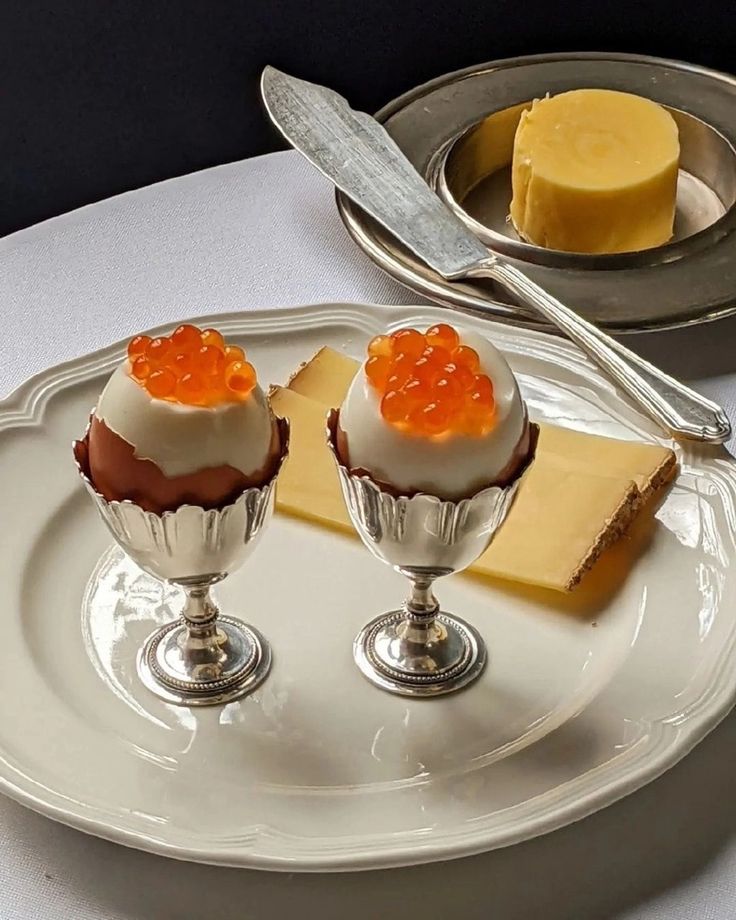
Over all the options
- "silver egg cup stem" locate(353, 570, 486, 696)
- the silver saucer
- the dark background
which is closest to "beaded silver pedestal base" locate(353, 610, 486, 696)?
"silver egg cup stem" locate(353, 570, 486, 696)

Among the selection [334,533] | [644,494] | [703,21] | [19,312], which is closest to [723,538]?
[644,494]

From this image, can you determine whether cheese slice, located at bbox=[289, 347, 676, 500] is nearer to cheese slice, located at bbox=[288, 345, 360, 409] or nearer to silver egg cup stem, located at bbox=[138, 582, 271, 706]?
cheese slice, located at bbox=[288, 345, 360, 409]

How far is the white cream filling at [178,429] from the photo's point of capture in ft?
1.58

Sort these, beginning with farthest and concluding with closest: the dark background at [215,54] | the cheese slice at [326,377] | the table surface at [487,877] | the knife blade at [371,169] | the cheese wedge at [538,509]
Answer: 1. the dark background at [215,54]
2. the knife blade at [371,169]
3. the cheese slice at [326,377]
4. the cheese wedge at [538,509]
5. the table surface at [487,877]

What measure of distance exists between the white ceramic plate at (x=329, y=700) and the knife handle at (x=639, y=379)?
0.06 feet

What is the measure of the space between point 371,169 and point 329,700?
1.49 feet

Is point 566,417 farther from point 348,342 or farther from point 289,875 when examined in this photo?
point 289,875

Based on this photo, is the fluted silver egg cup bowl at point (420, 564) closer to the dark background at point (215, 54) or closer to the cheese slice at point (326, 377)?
the cheese slice at point (326, 377)

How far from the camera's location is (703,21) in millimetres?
1210

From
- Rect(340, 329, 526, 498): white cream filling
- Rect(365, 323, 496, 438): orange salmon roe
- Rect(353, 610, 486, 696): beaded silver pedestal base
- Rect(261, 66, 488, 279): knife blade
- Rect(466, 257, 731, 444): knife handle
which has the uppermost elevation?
Rect(365, 323, 496, 438): orange salmon roe

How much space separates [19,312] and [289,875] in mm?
464

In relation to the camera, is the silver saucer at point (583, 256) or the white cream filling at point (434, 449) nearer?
the white cream filling at point (434, 449)

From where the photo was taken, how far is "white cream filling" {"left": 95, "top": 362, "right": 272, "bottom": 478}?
1.58 ft

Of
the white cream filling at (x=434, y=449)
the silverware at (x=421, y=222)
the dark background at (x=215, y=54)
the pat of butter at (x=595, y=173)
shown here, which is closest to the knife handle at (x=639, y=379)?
the silverware at (x=421, y=222)
